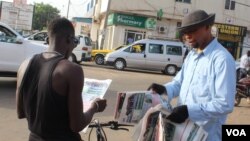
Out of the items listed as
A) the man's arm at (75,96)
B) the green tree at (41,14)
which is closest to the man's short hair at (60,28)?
the man's arm at (75,96)

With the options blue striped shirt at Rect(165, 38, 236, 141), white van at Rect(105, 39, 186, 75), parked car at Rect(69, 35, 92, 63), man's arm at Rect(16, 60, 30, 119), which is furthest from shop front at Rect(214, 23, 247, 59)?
man's arm at Rect(16, 60, 30, 119)

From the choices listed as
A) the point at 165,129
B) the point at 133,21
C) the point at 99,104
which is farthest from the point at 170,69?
the point at 165,129

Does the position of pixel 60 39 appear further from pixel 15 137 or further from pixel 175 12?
pixel 175 12

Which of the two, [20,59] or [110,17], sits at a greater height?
[110,17]

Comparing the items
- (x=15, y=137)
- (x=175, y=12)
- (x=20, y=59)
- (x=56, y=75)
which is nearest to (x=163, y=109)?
(x=56, y=75)

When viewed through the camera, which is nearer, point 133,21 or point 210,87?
point 210,87

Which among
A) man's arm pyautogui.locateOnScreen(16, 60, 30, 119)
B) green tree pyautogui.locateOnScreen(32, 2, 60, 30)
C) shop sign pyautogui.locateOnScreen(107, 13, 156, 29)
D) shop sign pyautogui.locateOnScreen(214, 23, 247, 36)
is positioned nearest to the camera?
man's arm pyautogui.locateOnScreen(16, 60, 30, 119)

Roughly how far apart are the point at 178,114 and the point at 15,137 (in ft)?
16.2

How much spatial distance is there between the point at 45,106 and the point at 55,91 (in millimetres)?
126

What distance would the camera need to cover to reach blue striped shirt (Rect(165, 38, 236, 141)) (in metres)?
3.05

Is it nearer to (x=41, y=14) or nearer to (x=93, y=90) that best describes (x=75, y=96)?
(x=93, y=90)

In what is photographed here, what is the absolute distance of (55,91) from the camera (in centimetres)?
276

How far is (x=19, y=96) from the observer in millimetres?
3080

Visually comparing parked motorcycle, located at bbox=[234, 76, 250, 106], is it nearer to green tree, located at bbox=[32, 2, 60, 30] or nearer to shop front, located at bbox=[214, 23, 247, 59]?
shop front, located at bbox=[214, 23, 247, 59]
